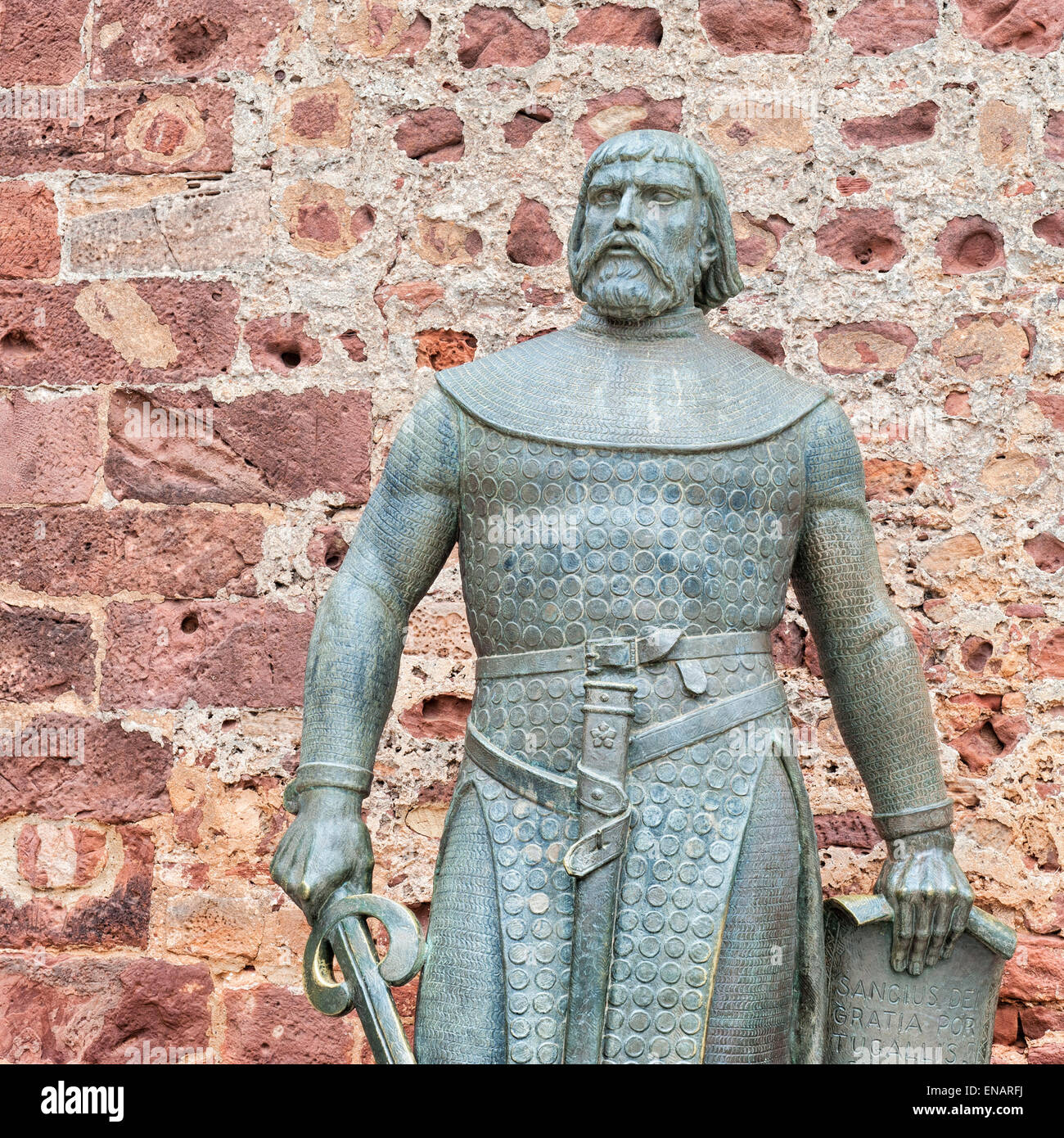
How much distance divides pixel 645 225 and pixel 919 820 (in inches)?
43.8

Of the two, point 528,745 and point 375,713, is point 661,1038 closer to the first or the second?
point 528,745

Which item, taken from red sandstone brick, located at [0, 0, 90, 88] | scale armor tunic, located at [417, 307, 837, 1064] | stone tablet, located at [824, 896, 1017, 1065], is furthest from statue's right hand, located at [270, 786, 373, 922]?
red sandstone brick, located at [0, 0, 90, 88]

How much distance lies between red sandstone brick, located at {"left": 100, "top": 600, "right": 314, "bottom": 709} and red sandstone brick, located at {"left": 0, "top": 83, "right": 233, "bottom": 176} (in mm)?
1116

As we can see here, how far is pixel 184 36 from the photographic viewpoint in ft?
15.4

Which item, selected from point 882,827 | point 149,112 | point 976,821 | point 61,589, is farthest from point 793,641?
point 149,112

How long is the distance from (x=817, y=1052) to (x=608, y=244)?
1.39m

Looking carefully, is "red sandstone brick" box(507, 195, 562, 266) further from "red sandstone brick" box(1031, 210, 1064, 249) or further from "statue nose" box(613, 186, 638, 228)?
"statue nose" box(613, 186, 638, 228)

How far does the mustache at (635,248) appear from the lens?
3.09 metres

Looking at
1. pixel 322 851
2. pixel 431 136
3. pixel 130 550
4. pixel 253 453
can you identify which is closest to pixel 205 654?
pixel 130 550

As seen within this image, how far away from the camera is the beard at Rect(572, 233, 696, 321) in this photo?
3.10 metres

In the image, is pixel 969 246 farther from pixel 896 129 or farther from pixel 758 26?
pixel 758 26

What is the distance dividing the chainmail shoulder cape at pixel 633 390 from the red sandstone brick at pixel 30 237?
6.02 feet

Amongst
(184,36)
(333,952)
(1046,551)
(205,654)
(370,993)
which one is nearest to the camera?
(370,993)

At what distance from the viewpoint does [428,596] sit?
175 inches
